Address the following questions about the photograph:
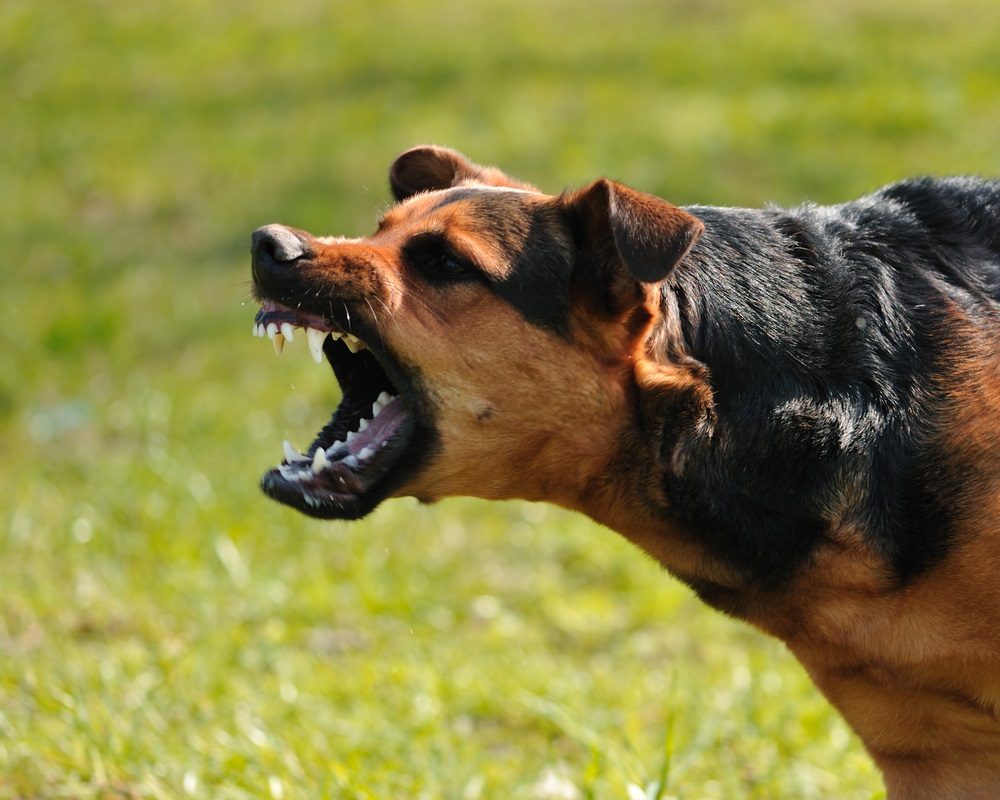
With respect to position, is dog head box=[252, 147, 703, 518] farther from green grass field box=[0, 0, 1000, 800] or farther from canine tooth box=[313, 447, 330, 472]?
green grass field box=[0, 0, 1000, 800]

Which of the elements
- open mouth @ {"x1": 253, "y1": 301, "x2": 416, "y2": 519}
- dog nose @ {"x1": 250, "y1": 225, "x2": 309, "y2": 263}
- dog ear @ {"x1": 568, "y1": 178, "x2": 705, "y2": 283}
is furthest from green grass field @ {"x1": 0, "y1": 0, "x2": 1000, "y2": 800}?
dog nose @ {"x1": 250, "y1": 225, "x2": 309, "y2": 263}

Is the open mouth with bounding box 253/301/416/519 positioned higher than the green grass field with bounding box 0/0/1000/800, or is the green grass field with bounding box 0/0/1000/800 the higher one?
the open mouth with bounding box 253/301/416/519

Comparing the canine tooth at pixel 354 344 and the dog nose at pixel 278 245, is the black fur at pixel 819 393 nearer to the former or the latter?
the canine tooth at pixel 354 344

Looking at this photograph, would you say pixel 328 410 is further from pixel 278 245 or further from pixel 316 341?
pixel 278 245

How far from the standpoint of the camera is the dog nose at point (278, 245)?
3.83m

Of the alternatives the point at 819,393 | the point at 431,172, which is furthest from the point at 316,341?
the point at 819,393

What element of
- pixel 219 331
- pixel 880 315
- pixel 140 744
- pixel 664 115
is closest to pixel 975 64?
pixel 664 115

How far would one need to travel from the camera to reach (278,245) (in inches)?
151

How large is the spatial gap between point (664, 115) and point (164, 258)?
16.7 ft

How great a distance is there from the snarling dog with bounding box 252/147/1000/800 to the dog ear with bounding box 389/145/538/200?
681mm

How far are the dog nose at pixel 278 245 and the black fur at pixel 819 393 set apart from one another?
1.12 meters

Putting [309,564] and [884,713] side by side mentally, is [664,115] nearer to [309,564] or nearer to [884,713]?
[309,564]

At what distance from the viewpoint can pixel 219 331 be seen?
10102mm

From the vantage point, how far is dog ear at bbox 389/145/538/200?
471 centimetres
